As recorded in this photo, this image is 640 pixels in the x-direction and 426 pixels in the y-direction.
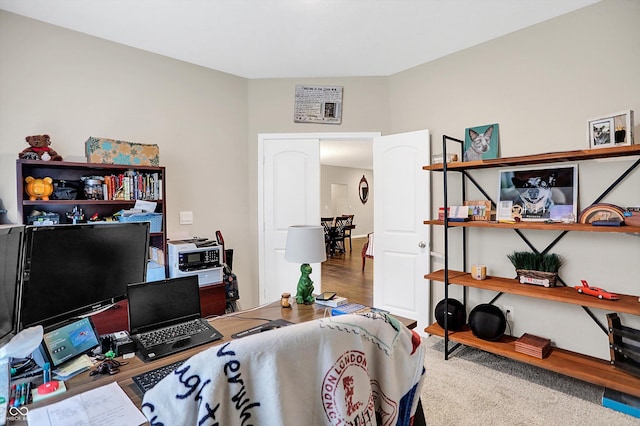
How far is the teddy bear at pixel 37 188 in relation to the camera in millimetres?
2275

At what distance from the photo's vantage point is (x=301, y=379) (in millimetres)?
664

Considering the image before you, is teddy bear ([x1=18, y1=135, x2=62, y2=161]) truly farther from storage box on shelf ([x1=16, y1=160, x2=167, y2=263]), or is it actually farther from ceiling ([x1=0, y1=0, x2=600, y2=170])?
ceiling ([x1=0, y1=0, x2=600, y2=170])

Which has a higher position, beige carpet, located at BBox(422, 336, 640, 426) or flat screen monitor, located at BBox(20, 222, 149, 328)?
flat screen monitor, located at BBox(20, 222, 149, 328)

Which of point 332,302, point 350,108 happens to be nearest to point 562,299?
point 332,302

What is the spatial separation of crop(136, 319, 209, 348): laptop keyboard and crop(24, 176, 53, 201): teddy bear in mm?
1604

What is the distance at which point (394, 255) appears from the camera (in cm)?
351

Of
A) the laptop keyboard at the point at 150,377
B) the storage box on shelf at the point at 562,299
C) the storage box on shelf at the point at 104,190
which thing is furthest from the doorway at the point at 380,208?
the laptop keyboard at the point at 150,377

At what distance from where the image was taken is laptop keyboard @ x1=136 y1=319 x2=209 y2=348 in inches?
53.7

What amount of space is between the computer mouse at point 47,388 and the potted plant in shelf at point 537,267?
2.90 m

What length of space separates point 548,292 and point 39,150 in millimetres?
3790

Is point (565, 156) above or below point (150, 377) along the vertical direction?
above

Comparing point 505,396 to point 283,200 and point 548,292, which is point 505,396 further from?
point 283,200

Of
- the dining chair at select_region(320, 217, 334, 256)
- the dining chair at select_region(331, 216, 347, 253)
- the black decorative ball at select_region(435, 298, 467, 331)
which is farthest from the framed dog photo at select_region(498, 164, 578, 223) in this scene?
the dining chair at select_region(331, 216, 347, 253)

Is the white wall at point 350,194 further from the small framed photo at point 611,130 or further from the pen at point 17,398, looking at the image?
the pen at point 17,398
